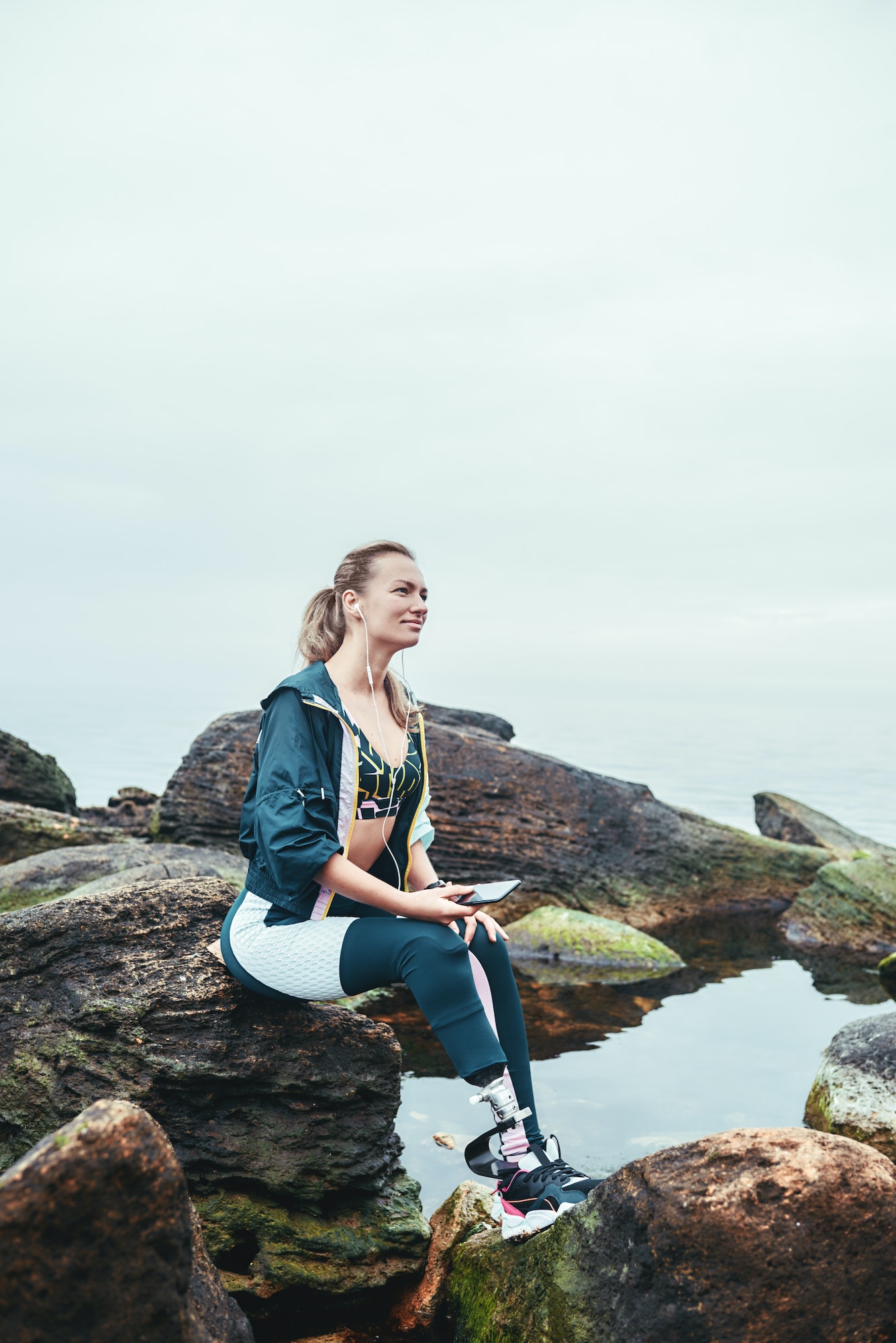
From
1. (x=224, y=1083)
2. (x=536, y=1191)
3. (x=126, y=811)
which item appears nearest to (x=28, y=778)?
(x=126, y=811)

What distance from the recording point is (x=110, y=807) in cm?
1683

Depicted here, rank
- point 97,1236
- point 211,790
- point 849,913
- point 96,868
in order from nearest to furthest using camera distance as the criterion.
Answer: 1. point 97,1236
2. point 96,868
3. point 849,913
4. point 211,790

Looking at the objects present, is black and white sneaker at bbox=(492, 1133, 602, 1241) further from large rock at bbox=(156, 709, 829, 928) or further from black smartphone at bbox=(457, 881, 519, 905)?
large rock at bbox=(156, 709, 829, 928)

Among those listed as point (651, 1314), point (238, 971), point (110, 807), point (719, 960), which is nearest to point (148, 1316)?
point (651, 1314)

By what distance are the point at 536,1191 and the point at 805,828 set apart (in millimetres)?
13453

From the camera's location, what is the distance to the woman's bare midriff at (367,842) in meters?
4.43

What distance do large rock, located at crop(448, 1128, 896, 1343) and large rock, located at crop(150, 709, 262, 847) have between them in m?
9.71

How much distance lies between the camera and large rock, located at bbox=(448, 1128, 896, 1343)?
3.08m

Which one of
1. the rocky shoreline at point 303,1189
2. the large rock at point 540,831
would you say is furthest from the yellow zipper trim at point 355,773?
the large rock at point 540,831

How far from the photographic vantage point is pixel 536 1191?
3945mm

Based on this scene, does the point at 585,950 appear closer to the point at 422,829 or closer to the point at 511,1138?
the point at 422,829

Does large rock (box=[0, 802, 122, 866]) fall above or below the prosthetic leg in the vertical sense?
above

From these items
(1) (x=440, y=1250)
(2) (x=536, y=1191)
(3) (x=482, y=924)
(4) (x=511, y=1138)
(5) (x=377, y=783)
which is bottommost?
(1) (x=440, y=1250)

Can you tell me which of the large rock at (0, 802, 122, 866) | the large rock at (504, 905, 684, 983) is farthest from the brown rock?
the large rock at (0, 802, 122, 866)
